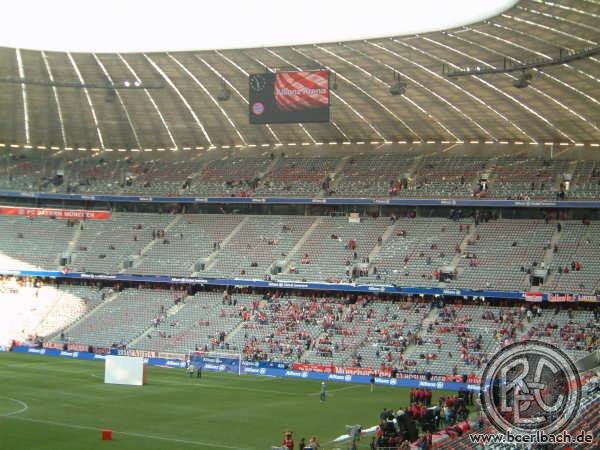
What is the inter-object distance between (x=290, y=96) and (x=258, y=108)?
1956 mm

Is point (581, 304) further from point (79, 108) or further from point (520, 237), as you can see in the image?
point (79, 108)

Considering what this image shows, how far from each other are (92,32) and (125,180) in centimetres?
2437

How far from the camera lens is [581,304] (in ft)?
180

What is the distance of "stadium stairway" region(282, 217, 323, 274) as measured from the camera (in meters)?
64.8

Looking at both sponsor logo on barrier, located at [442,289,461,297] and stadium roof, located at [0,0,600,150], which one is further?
sponsor logo on barrier, located at [442,289,461,297]

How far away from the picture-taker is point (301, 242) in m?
67.1

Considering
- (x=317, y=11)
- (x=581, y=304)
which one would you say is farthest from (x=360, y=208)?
(x=317, y=11)

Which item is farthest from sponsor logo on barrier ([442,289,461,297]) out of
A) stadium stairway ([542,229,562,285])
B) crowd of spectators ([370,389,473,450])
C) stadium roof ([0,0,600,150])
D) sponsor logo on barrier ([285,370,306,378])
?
crowd of spectators ([370,389,473,450])

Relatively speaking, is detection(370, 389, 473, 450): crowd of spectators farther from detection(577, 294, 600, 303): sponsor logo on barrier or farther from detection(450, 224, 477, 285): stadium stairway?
detection(450, 224, 477, 285): stadium stairway

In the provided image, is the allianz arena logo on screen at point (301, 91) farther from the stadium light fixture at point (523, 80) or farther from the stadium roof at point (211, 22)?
the stadium light fixture at point (523, 80)

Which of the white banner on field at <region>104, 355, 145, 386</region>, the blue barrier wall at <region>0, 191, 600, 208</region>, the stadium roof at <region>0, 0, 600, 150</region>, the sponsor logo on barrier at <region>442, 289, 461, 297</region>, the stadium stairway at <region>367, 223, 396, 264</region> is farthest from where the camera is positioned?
the stadium stairway at <region>367, 223, 396, 264</region>

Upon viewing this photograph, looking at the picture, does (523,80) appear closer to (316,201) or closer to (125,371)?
(316,201)

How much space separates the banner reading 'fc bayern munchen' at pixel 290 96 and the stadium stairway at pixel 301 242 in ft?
47.8

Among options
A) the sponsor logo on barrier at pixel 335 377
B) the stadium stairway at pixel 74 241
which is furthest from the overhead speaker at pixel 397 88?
the stadium stairway at pixel 74 241
